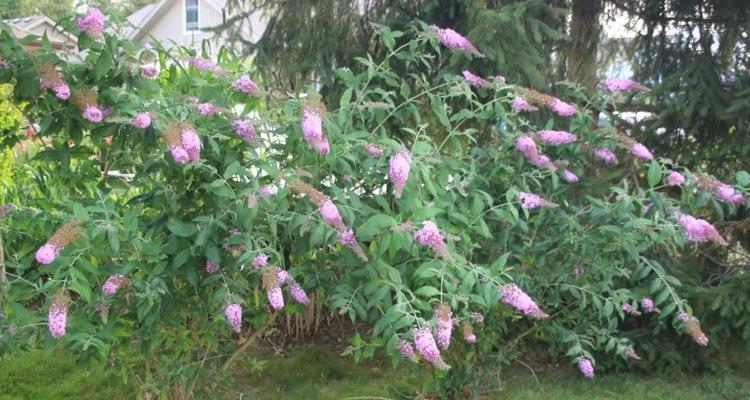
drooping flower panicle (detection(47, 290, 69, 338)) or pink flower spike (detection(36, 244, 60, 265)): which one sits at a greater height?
pink flower spike (detection(36, 244, 60, 265))

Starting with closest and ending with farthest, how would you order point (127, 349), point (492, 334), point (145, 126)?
point (145, 126), point (127, 349), point (492, 334)

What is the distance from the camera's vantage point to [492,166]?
3057 millimetres

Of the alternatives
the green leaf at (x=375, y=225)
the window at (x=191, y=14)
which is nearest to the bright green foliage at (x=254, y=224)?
the green leaf at (x=375, y=225)

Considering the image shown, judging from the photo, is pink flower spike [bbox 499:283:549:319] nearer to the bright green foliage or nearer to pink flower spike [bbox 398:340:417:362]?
the bright green foliage

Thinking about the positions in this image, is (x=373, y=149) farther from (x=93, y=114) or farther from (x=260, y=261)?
(x=93, y=114)

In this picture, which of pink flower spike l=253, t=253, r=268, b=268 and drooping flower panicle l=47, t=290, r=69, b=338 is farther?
pink flower spike l=253, t=253, r=268, b=268

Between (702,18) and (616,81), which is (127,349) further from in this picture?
(702,18)

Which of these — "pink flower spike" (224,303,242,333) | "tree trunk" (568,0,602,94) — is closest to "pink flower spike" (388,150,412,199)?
"pink flower spike" (224,303,242,333)

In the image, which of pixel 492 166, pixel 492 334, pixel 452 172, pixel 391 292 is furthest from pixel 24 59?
pixel 492 334

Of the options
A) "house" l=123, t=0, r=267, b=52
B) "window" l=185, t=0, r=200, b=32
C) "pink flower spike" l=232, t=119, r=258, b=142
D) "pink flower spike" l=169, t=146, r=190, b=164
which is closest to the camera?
"pink flower spike" l=169, t=146, r=190, b=164

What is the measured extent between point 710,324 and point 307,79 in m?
2.79

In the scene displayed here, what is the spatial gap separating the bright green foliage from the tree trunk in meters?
1.27

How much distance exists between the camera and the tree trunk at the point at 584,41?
4.37 metres

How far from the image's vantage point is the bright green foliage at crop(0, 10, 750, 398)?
220 cm
